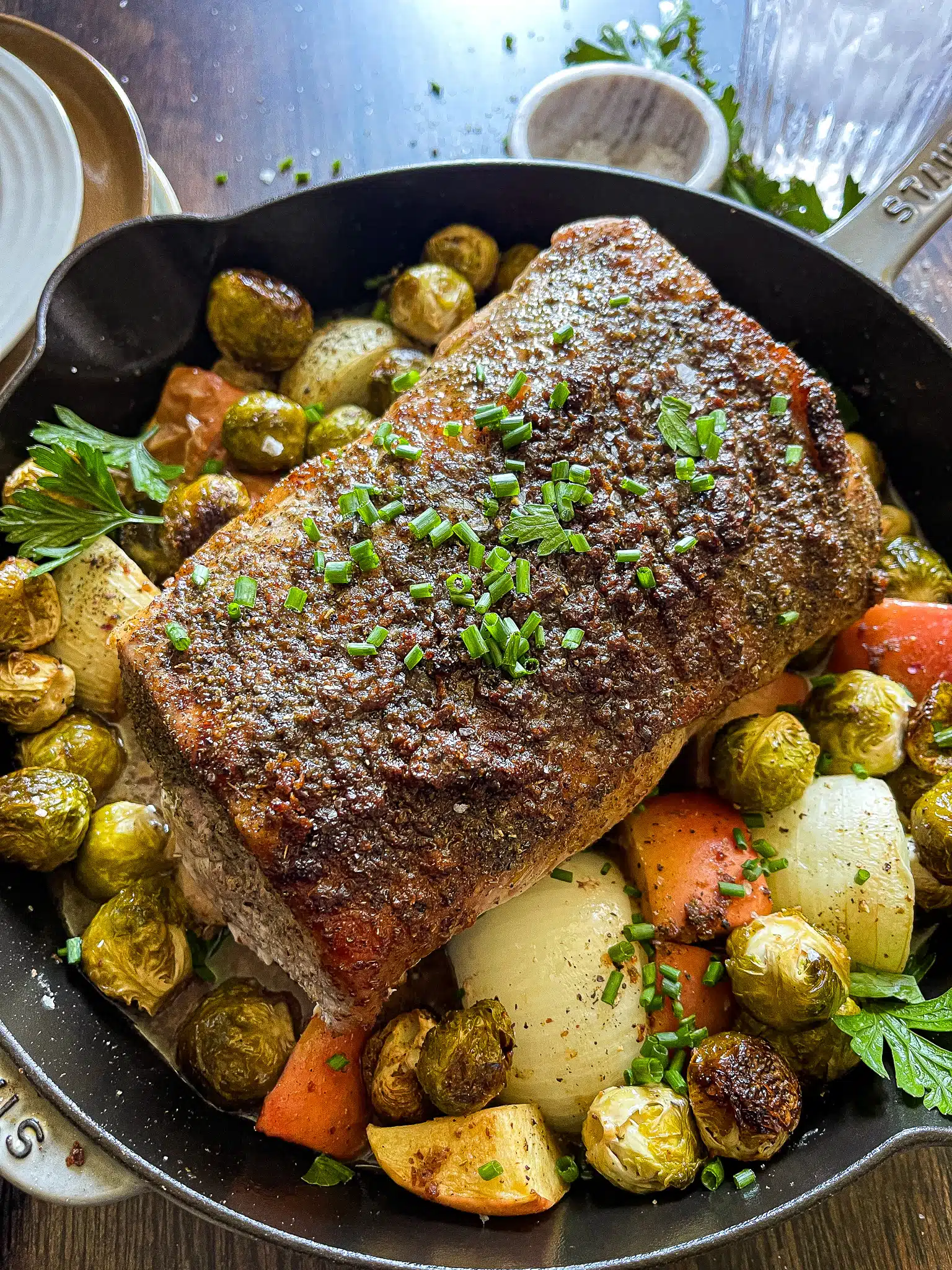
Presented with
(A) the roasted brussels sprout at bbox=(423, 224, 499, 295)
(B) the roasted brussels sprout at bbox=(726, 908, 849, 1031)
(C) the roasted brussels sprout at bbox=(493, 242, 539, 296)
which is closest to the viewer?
(B) the roasted brussels sprout at bbox=(726, 908, 849, 1031)

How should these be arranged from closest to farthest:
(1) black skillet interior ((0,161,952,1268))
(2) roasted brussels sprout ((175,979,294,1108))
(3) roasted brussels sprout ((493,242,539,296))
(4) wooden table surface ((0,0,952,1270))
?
(1) black skillet interior ((0,161,952,1268)) → (2) roasted brussels sprout ((175,979,294,1108)) → (3) roasted brussels sprout ((493,242,539,296)) → (4) wooden table surface ((0,0,952,1270))

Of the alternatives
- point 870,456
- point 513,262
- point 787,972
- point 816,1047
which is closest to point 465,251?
point 513,262

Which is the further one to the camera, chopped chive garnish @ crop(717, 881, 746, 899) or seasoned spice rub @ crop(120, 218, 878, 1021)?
chopped chive garnish @ crop(717, 881, 746, 899)

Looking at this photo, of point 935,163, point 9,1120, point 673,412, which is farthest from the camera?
point 935,163

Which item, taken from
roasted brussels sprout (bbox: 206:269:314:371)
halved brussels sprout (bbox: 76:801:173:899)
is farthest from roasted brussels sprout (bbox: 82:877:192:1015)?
roasted brussels sprout (bbox: 206:269:314:371)

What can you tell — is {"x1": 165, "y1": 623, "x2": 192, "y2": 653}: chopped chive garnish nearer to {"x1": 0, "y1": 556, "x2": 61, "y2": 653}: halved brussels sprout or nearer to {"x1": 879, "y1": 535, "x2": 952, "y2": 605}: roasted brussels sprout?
{"x1": 0, "y1": 556, "x2": 61, "y2": 653}: halved brussels sprout

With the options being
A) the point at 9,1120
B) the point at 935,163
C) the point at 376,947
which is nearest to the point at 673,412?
the point at 935,163

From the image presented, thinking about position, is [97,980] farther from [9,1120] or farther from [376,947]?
[376,947]
